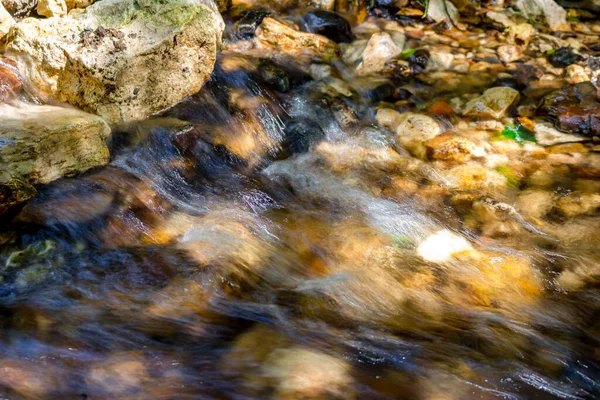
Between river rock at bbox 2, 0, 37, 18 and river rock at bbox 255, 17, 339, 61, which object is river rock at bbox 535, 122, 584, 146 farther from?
river rock at bbox 2, 0, 37, 18

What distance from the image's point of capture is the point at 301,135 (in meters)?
5.16

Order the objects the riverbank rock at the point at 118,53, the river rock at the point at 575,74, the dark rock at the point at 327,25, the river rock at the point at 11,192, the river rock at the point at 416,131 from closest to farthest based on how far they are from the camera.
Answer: the river rock at the point at 11,192 → the riverbank rock at the point at 118,53 → the river rock at the point at 416,131 → the river rock at the point at 575,74 → the dark rock at the point at 327,25

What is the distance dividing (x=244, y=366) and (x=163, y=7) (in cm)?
370

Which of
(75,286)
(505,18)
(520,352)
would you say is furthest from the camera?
(505,18)

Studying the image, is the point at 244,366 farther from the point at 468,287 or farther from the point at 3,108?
the point at 3,108

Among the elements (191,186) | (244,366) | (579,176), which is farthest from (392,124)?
(244,366)

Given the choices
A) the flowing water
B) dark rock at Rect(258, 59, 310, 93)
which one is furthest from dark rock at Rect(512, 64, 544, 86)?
dark rock at Rect(258, 59, 310, 93)

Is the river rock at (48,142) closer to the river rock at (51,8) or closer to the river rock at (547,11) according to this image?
the river rock at (51,8)

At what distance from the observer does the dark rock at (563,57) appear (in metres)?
6.57

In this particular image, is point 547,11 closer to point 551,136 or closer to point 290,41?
point 551,136

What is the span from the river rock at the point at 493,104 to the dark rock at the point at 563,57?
135cm

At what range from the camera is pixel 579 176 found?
4734mm

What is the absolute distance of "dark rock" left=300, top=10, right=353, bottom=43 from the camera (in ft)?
22.7

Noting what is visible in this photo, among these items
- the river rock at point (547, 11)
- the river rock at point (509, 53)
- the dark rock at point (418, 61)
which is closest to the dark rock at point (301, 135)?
the dark rock at point (418, 61)
